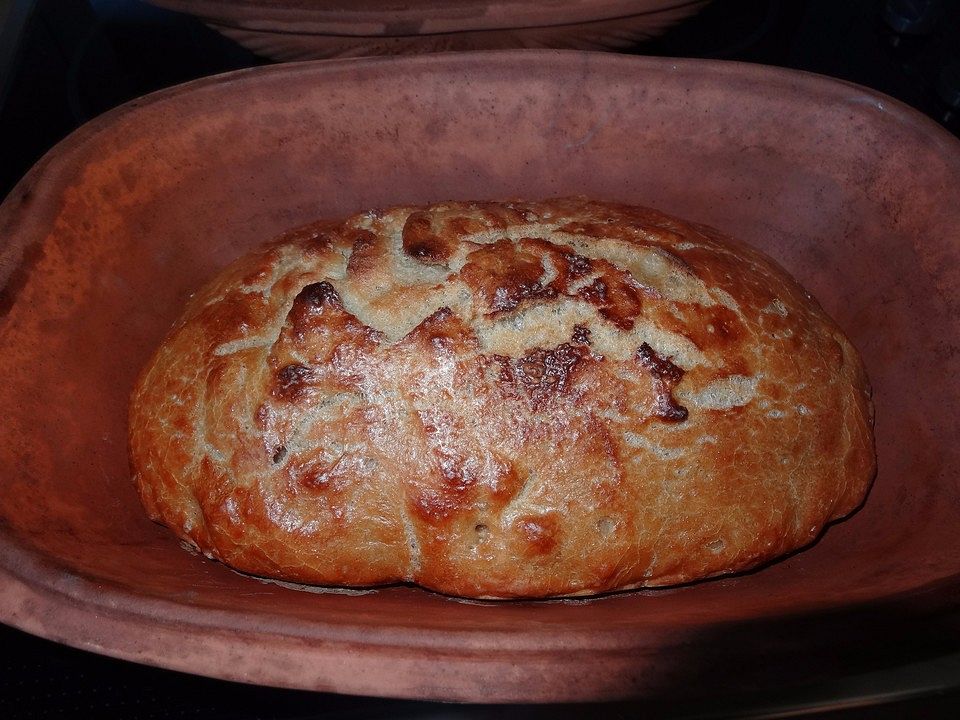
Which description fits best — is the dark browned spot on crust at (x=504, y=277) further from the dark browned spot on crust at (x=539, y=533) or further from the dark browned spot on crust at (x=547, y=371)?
the dark browned spot on crust at (x=539, y=533)

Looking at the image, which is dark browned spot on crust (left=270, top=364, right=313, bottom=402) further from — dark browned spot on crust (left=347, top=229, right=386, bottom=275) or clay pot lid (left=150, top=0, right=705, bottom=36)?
clay pot lid (left=150, top=0, right=705, bottom=36)

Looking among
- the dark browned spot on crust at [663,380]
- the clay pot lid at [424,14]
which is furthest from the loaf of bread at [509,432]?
the clay pot lid at [424,14]

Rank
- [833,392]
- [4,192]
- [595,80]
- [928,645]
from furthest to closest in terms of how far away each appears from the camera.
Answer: [4,192] < [595,80] < [833,392] < [928,645]

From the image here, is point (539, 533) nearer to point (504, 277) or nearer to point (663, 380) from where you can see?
point (663, 380)

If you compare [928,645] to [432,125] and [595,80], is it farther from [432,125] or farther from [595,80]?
[432,125]

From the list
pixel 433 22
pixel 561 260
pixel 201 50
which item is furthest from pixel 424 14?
pixel 201 50

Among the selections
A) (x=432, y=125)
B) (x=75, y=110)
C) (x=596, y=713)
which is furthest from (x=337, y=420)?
(x=75, y=110)

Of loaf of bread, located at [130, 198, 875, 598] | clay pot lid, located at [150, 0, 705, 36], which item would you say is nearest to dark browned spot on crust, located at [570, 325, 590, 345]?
loaf of bread, located at [130, 198, 875, 598]
